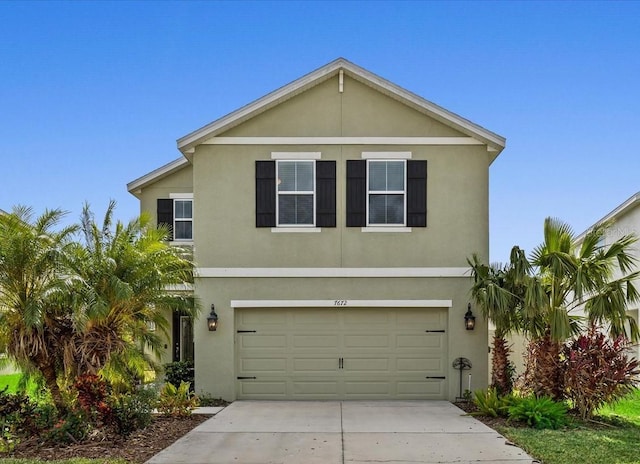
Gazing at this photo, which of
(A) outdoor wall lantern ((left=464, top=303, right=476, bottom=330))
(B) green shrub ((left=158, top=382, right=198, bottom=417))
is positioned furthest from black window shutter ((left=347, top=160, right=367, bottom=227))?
(B) green shrub ((left=158, top=382, right=198, bottom=417))

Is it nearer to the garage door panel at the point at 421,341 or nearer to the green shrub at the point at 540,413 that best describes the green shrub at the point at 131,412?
the garage door panel at the point at 421,341

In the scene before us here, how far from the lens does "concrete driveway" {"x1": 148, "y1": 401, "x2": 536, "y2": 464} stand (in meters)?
9.25

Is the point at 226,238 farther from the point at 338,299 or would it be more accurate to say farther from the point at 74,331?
the point at 74,331

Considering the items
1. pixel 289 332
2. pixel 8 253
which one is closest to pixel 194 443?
pixel 8 253

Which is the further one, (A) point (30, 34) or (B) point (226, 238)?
(A) point (30, 34)

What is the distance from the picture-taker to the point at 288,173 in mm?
15203

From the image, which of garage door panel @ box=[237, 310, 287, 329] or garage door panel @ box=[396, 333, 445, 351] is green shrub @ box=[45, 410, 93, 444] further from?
garage door panel @ box=[396, 333, 445, 351]

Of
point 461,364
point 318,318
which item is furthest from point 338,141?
point 461,364

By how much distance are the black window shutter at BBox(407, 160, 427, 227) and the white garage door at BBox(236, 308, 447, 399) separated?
203 cm

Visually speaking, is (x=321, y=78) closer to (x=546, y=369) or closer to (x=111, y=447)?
(x=546, y=369)

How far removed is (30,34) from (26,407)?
963 cm

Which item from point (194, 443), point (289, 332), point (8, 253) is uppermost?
point (8, 253)

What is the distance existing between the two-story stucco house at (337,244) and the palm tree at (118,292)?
2.66 m

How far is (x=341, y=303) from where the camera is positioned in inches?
591
